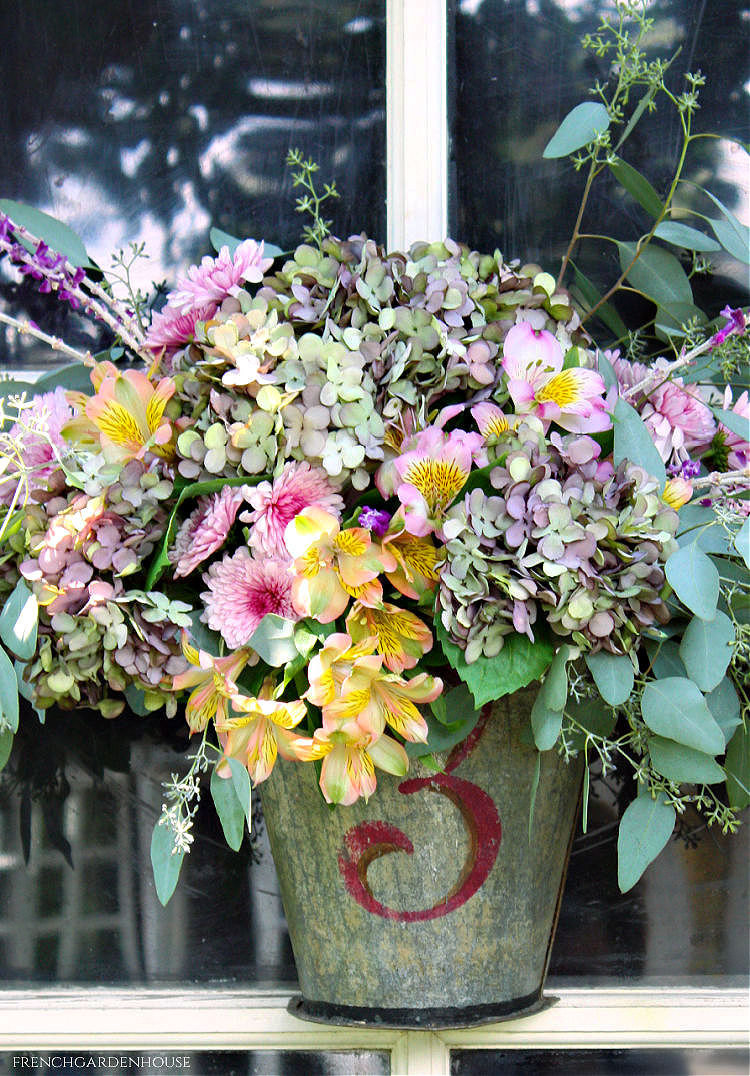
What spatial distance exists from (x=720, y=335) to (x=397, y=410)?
24 cm

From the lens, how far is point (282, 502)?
603mm

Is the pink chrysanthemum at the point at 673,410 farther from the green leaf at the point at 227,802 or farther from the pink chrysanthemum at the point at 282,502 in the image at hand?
the green leaf at the point at 227,802

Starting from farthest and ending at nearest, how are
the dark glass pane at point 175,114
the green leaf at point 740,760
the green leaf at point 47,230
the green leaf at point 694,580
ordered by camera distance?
the dark glass pane at point 175,114 < the green leaf at point 47,230 < the green leaf at point 740,760 < the green leaf at point 694,580

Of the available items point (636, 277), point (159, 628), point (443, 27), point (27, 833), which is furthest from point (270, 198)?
point (27, 833)

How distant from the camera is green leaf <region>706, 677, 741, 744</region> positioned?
644mm

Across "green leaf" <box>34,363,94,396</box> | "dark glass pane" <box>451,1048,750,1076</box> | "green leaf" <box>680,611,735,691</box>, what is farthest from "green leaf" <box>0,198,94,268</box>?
"dark glass pane" <box>451,1048,750,1076</box>

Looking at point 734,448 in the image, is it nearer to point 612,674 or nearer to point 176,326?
point 612,674

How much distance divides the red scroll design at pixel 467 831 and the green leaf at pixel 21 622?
0.75ft

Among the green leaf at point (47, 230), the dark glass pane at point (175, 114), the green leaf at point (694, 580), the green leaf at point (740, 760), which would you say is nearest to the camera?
the green leaf at point (694, 580)

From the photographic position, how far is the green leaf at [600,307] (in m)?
0.86

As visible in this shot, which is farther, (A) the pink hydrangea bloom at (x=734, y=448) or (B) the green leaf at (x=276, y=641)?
(A) the pink hydrangea bloom at (x=734, y=448)

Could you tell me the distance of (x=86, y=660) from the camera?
0.62m

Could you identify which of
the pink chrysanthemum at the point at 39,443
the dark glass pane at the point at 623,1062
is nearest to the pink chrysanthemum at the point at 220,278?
the pink chrysanthemum at the point at 39,443

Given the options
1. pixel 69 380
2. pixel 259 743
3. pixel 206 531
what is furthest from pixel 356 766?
pixel 69 380
